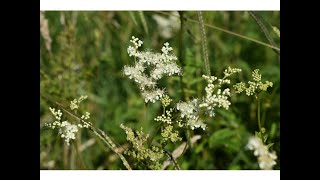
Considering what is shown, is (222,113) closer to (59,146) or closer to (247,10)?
(247,10)

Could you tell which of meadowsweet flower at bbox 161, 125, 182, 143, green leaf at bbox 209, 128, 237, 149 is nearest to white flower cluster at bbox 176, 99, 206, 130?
meadowsweet flower at bbox 161, 125, 182, 143

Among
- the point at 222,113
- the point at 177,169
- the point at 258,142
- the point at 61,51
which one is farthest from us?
the point at 61,51

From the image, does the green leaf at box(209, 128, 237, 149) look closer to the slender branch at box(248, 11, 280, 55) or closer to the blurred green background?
the blurred green background

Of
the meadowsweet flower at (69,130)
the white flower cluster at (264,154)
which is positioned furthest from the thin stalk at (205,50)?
the meadowsweet flower at (69,130)

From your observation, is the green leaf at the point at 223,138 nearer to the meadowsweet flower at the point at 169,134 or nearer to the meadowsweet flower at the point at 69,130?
the meadowsweet flower at the point at 169,134

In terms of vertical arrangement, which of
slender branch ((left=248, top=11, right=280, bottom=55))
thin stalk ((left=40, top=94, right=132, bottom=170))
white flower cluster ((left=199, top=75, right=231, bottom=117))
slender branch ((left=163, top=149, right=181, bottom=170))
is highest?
slender branch ((left=248, top=11, right=280, bottom=55))
